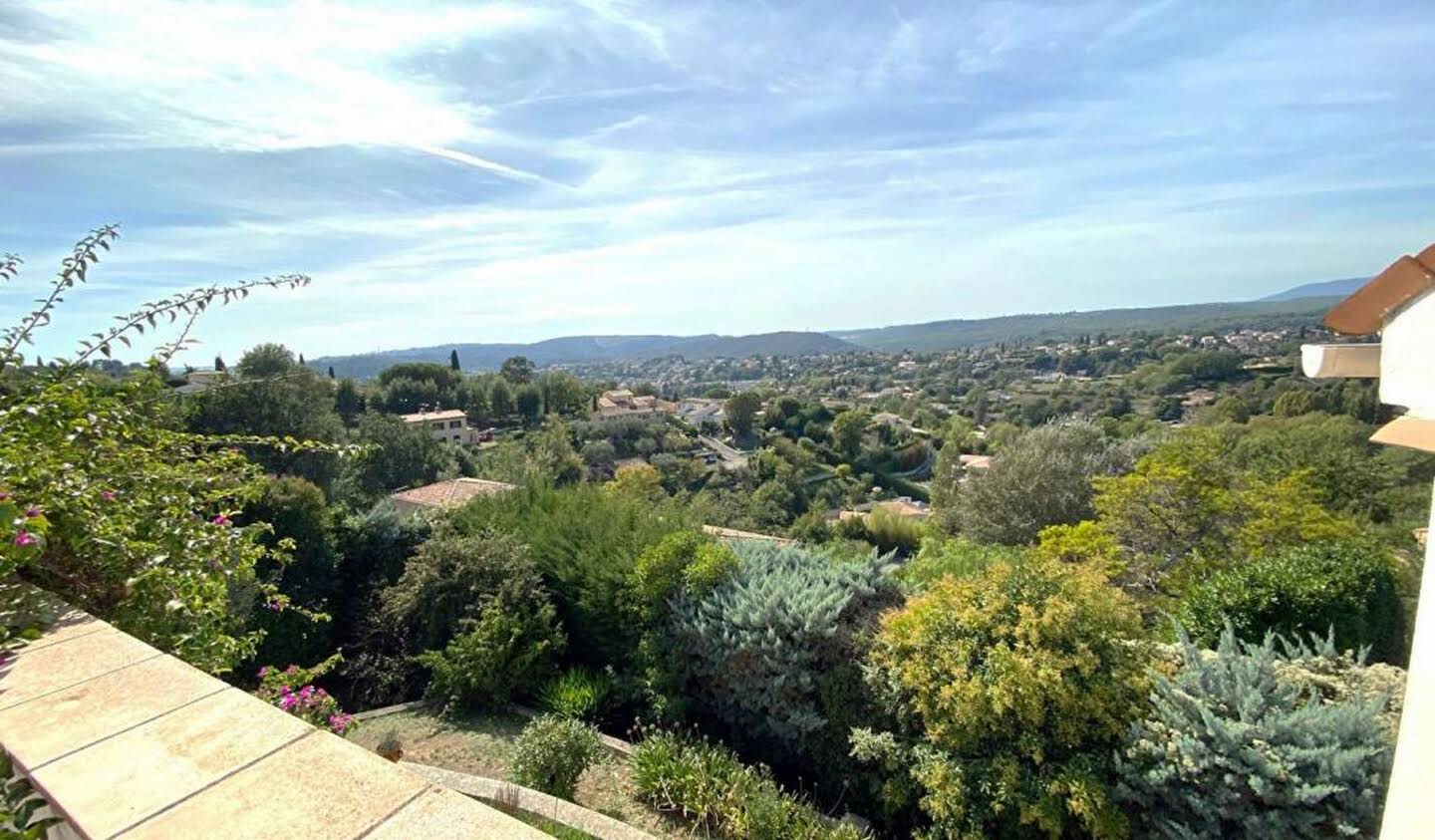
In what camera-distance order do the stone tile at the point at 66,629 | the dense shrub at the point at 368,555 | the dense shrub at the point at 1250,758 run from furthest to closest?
the dense shrub at the point at 368,555 → the dense shrub at the point at 1250,758 → the stone tile at the point at 66,629

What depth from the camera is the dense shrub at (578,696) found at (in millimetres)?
5723

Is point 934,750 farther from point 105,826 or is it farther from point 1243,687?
point 105,826

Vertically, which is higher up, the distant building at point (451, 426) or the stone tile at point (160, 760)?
the stone tile at point (160, 760)

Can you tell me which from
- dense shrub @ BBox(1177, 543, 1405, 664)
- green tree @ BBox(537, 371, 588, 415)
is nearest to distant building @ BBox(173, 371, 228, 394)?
dense shrub @ BBox(1177, 543, 1405, 664)

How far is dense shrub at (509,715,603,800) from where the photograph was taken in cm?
450

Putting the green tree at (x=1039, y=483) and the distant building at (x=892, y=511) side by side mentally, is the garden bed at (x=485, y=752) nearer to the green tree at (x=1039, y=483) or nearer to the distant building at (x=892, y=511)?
the green tree at (x=1039, y=483)

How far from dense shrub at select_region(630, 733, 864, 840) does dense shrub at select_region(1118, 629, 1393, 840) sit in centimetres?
183

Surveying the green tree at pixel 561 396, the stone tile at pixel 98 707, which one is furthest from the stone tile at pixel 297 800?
the green tree at pixel 561 396

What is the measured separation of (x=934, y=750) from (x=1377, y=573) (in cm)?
443

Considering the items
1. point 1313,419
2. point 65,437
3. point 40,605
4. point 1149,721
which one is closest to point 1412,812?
point 1149,721

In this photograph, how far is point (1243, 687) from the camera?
3953 mm

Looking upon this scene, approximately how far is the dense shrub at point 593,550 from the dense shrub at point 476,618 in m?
0.23

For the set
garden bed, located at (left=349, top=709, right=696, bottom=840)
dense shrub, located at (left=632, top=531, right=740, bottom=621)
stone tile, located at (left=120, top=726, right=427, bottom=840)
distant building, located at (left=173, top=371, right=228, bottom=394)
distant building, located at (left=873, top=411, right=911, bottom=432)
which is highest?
distant building, located at (left=173, top=371, right=228, bottom=394)

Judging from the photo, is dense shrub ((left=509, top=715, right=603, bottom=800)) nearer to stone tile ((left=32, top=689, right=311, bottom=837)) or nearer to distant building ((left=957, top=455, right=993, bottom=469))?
stone tile ((left=32, top=689, right=311, bottom=837))
